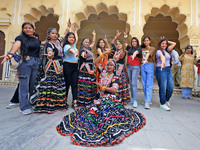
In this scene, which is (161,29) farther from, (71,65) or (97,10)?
(71,65)

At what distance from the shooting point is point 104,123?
160cm

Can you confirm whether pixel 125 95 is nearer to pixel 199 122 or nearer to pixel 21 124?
pixel 199 122

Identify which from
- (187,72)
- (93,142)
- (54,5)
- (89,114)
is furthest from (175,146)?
(54,5)

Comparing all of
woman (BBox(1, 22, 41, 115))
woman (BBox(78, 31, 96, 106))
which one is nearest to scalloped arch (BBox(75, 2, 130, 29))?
woman (BBox(78, 31, 96, 106))

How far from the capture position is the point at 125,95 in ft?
10.0

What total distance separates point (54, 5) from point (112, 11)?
2.89 m

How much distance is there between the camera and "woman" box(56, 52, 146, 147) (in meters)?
1.38

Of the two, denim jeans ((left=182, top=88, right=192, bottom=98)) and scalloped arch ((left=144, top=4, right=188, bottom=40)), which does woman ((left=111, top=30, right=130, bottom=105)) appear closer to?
denim jeans ((left=182, top=88, right=192, bottom=98))

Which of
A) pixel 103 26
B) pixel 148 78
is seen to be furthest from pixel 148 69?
pixel 103 26

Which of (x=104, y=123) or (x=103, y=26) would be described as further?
(x=103, y=26)

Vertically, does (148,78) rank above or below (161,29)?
below

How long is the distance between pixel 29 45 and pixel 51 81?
2.48 ft

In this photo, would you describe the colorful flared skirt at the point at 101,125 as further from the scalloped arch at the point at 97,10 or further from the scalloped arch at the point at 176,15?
the scalloped arch at the point at 176,15

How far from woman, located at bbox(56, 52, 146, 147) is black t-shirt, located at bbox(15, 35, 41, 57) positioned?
54.1 inches
